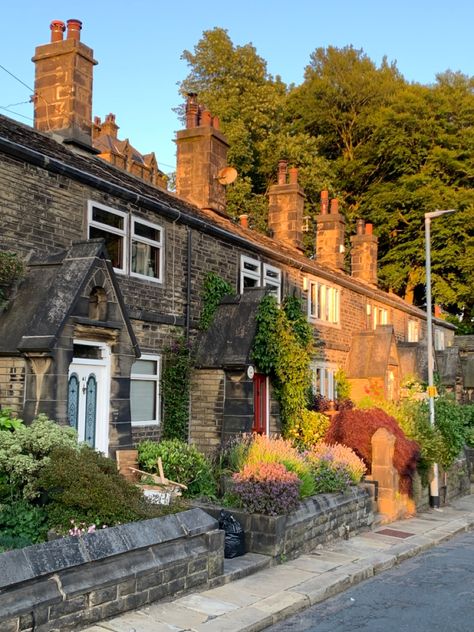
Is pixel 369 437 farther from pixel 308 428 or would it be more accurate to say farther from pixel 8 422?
pixel 8 422

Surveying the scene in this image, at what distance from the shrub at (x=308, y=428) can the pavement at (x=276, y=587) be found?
384 centimetres

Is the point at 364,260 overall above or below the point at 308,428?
above

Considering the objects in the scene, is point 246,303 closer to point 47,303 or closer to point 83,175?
point 83,175

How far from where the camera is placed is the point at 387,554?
11.1m

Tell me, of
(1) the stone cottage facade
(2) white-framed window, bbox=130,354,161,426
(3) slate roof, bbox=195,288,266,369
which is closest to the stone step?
(1) the stone cottage facade

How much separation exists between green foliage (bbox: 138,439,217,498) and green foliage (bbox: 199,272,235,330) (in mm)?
4291

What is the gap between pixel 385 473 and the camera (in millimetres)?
14594

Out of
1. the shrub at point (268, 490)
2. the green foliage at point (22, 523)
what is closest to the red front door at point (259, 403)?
the shrub at point (268, 490)

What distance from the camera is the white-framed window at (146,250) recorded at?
14.1m

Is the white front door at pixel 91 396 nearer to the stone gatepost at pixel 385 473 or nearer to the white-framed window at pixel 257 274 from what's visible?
the stone gatepost at pixel 385 473

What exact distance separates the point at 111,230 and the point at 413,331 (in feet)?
71.0

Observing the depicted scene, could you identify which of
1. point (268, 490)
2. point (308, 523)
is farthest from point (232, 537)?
point (308, 523)

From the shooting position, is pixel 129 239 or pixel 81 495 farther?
pixel 129 239

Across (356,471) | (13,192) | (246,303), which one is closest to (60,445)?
(13,192)
